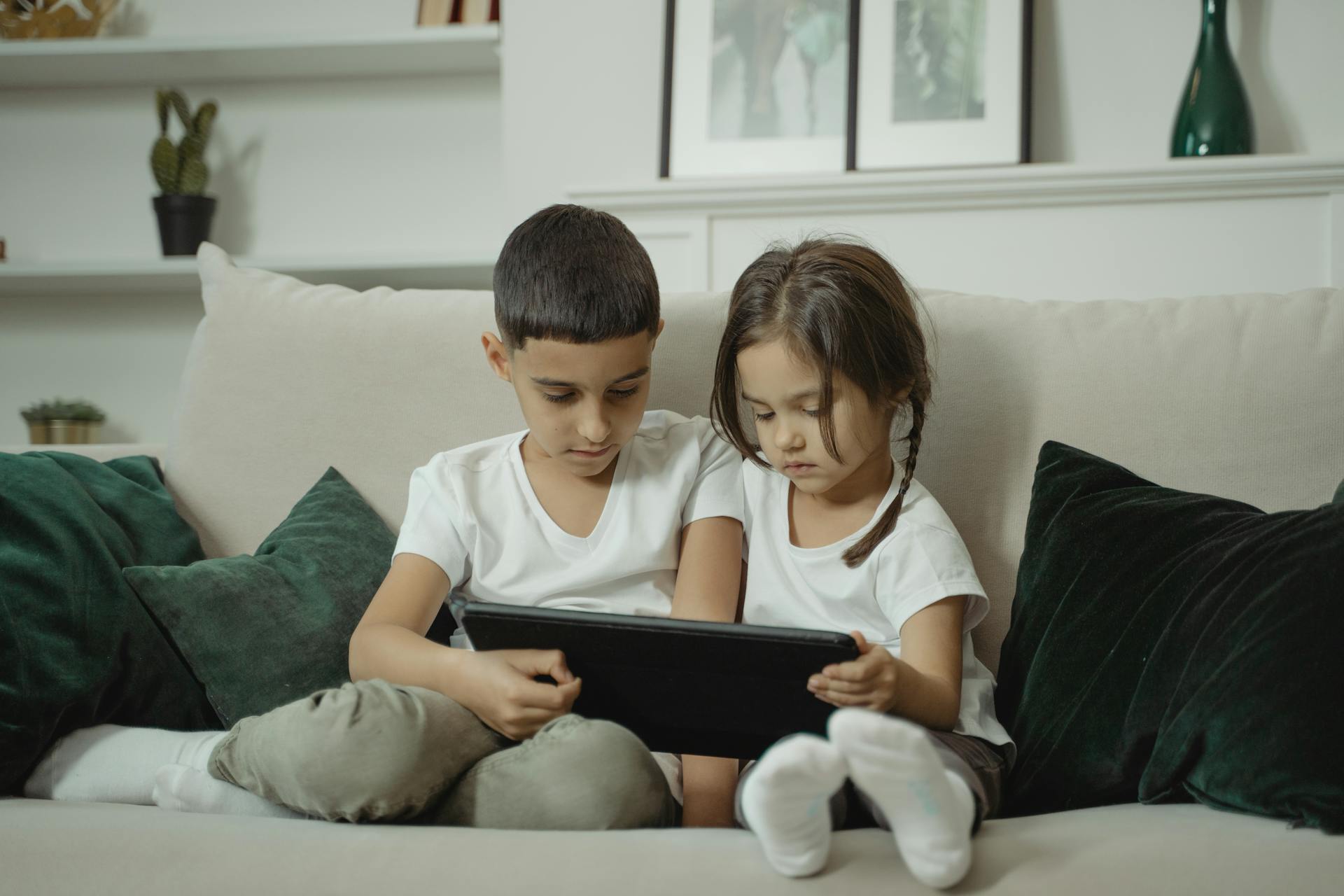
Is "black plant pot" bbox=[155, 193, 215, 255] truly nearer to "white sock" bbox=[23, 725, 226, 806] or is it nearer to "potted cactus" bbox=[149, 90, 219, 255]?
"potted cactus" bbox=[149, 90, 219, 255]

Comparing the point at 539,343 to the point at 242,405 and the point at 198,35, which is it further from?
the point at 198,35

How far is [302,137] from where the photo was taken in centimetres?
279

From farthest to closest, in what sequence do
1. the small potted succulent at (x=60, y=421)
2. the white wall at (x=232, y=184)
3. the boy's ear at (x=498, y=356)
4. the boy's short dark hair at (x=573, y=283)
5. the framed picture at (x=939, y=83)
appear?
the white wall at (x=232, y=184), the small potted succulent at (x=60, y=421), the framed picture at (x=939, y=83), the boy's ear at (x=498, y=356), the boy's short dark hair at (x=573, y=283)

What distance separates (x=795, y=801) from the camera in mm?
720

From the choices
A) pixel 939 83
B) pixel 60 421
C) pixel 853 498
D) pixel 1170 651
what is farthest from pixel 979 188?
pixel 60 421

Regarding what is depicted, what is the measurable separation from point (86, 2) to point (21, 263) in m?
0.66

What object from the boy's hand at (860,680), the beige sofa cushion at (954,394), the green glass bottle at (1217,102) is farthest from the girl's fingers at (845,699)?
the green glass bottle at (1217,102)

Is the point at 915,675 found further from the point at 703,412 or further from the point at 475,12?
the point at 475,12

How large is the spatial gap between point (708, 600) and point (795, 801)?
45 centimetres

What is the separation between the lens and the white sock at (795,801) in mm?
698

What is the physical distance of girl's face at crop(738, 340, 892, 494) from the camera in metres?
1.12

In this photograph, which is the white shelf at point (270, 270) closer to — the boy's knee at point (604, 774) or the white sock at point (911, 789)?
the boy's knee at point (604, 774)

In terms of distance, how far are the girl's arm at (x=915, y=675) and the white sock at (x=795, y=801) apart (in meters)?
0.12

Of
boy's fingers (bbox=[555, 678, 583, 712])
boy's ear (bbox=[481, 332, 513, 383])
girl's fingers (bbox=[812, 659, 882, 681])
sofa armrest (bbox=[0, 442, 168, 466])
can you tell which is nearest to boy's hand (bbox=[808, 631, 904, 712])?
girl's fingers (bbox=[812, 659, 882, 681])
